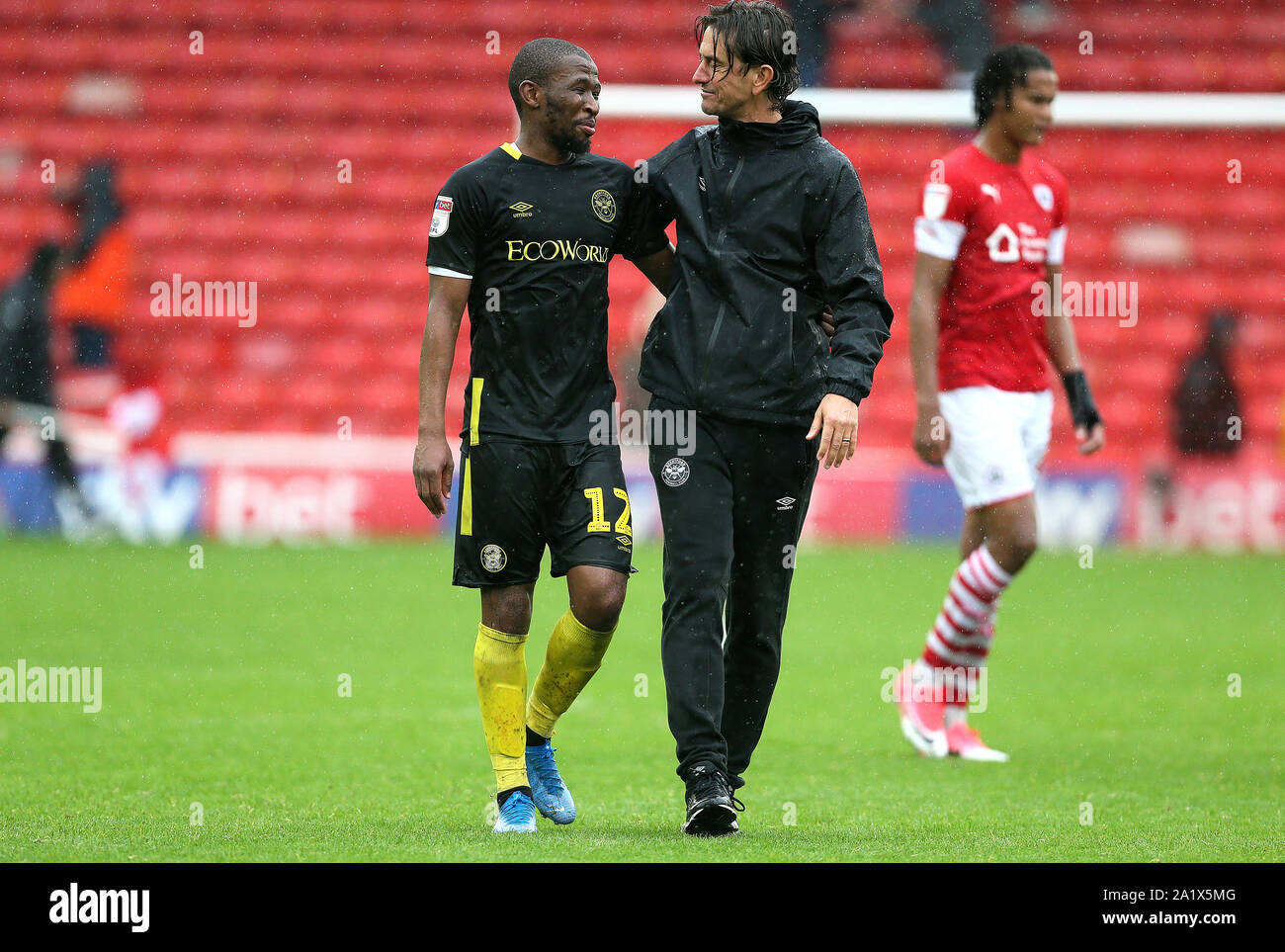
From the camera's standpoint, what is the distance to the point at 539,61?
462cm

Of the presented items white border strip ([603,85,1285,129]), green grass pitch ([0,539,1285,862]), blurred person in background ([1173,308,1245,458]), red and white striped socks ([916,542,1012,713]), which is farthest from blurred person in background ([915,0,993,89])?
red and white striped socks ([916,542,1012,713])

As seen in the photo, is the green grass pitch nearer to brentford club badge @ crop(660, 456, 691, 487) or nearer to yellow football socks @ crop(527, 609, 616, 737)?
yellow football socks @ crop(527, 609, 616, 737)

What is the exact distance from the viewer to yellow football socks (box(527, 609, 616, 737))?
4.75 m

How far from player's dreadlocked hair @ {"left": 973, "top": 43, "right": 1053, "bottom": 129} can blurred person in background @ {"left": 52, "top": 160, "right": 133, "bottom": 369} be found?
417 inches

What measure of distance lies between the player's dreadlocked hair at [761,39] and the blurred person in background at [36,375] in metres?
10.2

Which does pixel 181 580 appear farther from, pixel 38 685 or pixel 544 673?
pixel 544 673

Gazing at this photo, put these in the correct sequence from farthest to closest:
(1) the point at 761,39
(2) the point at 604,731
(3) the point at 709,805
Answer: (2) the point at 604,731, (1) the point at 761,39, (3) the point at 709,805

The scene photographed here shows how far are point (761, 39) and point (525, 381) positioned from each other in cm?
109

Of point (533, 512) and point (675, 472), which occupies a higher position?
point (675, 472)

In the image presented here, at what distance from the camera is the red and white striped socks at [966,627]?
6.24 meters

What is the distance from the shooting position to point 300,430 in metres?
16.3

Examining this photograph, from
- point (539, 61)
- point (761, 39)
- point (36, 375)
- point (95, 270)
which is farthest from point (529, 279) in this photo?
point (95, 270)

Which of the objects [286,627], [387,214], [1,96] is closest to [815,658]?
[286,627]

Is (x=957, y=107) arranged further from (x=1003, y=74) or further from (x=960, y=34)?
(x=1003, y=74)
